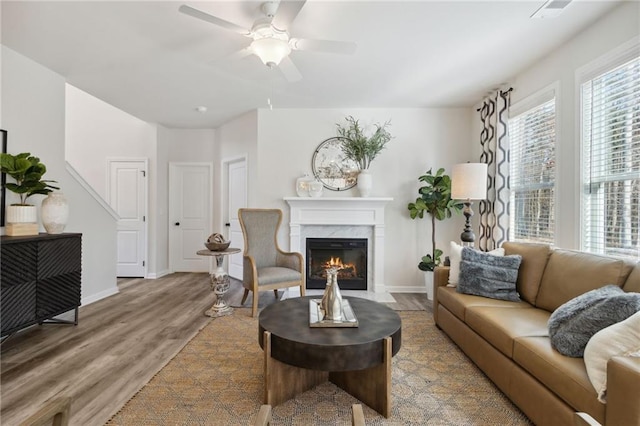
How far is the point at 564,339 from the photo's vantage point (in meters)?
1.57

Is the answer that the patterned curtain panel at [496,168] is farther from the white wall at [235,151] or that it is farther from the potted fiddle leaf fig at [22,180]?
the potted fiddle leaf fig at [22,180]

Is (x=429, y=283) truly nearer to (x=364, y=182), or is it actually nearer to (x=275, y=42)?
(x=364, y=182)

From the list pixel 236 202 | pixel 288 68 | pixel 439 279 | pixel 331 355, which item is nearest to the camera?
pixel 331 355

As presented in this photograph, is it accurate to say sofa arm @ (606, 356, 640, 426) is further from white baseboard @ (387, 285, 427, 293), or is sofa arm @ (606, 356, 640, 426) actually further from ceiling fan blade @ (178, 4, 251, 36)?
white baseboard @ (387, 285, 427, 293)

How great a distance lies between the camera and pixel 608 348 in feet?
4.23

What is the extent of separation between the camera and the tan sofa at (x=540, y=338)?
119cm

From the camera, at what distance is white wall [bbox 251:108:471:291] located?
4.48 metres

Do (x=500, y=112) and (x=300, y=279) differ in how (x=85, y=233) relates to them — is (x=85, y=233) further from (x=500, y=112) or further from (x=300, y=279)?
(x=500, y=112)

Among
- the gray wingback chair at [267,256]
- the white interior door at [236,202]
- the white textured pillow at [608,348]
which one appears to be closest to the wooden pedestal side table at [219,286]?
the gray wingback chair at [267,256]

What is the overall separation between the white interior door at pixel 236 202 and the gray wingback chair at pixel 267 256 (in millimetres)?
1144

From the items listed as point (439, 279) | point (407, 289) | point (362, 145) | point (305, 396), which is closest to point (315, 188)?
point (362, 145)

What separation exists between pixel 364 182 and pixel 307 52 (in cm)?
189

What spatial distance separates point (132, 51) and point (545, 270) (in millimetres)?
4077

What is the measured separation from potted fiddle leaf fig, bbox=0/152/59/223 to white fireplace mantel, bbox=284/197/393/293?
2623 millimetres
